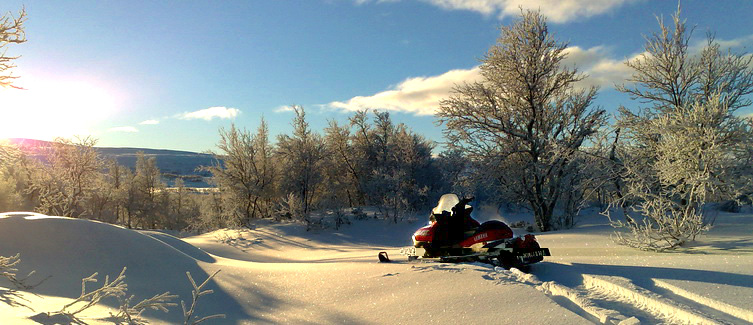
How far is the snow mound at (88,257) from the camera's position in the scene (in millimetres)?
5629

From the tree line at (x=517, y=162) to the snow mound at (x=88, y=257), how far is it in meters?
1.72

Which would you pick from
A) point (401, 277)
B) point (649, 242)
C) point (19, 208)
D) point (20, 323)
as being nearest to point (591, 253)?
point (649, 242)

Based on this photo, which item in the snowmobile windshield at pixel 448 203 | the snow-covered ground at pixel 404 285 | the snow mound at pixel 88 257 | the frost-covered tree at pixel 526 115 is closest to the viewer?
the snow-covered ground at pixel 404 285

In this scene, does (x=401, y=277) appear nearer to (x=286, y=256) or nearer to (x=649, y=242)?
(x=649, y=242)

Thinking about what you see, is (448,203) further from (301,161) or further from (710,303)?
(301,161)

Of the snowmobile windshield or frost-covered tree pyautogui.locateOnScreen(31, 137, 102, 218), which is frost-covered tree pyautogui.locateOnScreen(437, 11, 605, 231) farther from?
frost-covered tree pyautogui.locateOnScreen(31, 137, 102, 218)

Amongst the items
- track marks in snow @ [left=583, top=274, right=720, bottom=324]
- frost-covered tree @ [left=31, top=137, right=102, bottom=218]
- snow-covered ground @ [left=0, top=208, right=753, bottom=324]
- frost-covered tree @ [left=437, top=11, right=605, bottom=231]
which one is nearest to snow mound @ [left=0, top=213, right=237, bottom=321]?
snow-covered ground @ [left=0, top=208, right=753, bottom=324]

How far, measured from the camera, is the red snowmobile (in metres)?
5.91

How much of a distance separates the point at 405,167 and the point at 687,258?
1480cm

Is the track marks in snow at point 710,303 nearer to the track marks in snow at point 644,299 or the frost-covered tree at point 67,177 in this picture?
the track marks in snow at point 644,299

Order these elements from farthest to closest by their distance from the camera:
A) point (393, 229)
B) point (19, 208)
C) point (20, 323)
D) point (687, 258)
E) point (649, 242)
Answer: point (19, 208), point (393, 229), point (649, 242), point (687, 258), point (20, 323)

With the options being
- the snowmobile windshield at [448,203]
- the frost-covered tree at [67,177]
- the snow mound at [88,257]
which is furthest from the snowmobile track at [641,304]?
the frost-covered tree at [67,177]

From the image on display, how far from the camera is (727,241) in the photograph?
24.0ft

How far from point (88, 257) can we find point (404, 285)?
504 centimetres
